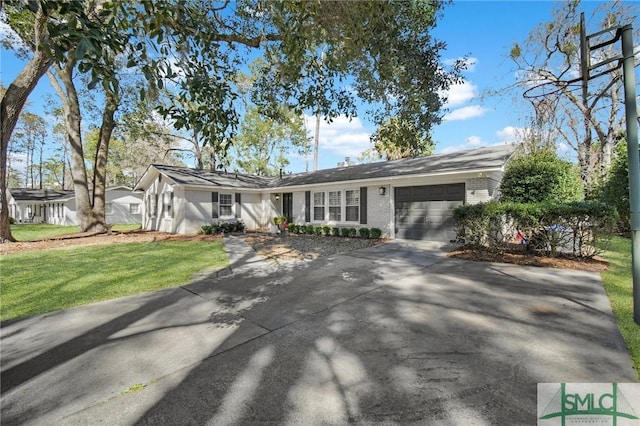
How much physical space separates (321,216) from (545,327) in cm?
1209

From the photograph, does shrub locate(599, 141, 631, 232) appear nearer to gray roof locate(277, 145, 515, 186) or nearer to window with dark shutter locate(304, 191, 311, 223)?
gray roof locate(277, 145, 515, 186)

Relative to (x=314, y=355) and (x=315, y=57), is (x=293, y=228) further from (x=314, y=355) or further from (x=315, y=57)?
(x=314, y=355)

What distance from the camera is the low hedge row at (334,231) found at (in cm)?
1278

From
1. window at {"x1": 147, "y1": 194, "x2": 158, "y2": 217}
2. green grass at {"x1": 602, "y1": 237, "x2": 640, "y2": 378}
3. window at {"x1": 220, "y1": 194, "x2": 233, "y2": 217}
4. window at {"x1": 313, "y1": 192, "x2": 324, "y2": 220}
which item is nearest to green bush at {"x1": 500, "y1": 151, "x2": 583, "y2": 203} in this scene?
green grass at {"x1": 602, "y1": 237, "x2": 640, "y2": 378}

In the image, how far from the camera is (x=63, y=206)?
27828 mm

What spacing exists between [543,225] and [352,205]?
26.1ft

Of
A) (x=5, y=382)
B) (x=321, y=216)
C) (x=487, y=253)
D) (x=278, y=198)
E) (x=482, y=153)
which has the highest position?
(x=482, y=153)

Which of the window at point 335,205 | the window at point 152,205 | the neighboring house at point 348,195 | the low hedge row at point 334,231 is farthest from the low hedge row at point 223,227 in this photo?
the window at point 335,205

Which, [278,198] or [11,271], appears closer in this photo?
[11,271]

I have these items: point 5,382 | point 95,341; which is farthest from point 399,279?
point 5,382

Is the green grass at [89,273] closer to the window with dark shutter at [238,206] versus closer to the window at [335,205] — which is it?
the window at [335,205]

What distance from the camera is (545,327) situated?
3.78 m

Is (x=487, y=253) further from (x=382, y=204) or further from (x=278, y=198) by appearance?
(x=278, y=198)

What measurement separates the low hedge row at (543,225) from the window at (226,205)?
12723 millimetres
